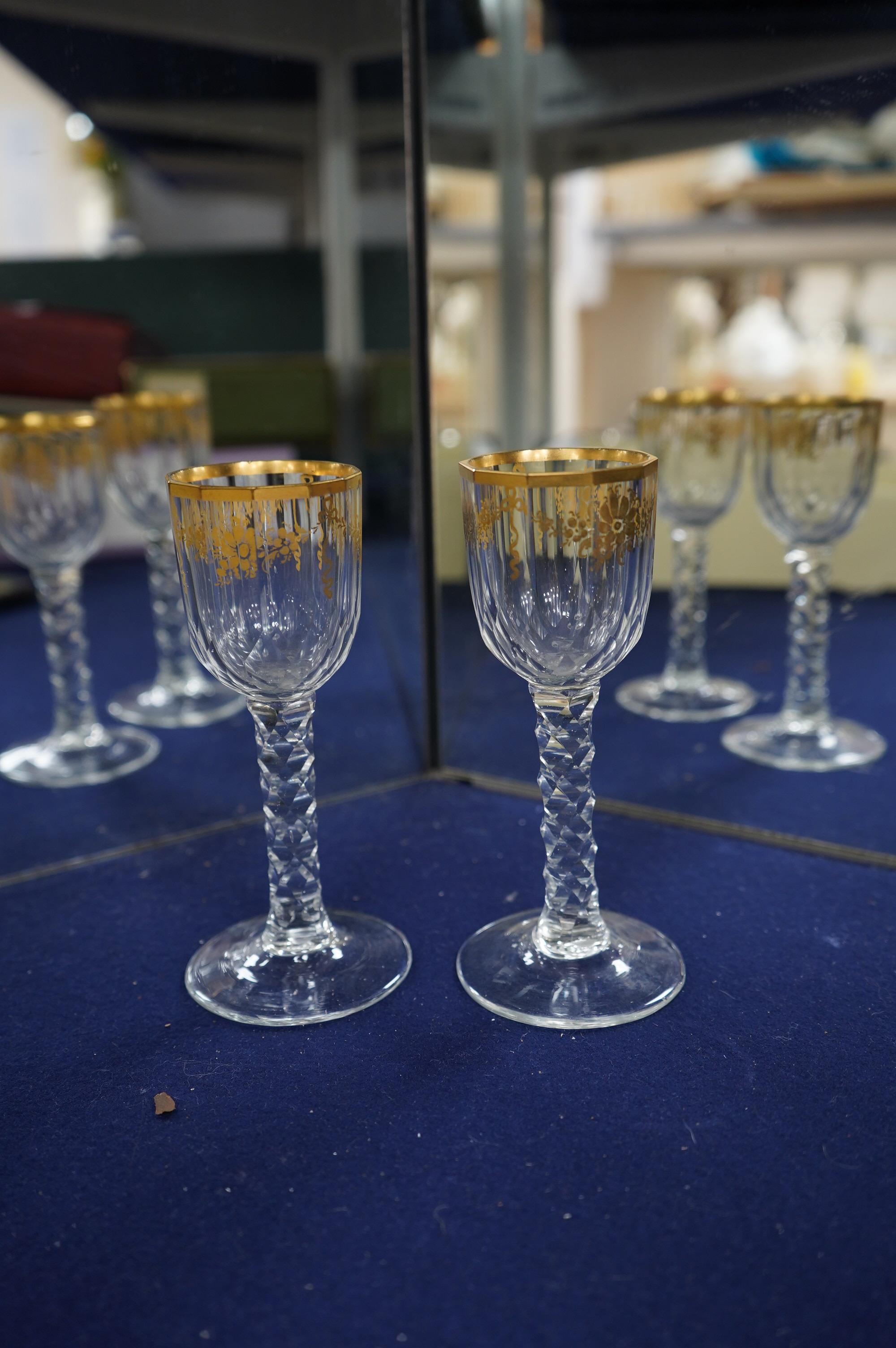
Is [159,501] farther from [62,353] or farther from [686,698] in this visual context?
[686,698]

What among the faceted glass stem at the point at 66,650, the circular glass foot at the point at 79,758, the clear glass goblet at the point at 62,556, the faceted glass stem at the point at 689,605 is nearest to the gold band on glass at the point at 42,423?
the clear glass goblet at the point at 62,556

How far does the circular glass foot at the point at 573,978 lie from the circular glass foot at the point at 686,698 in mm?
234

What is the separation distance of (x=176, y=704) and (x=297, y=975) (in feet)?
1.48

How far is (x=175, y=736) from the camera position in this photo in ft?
3.05

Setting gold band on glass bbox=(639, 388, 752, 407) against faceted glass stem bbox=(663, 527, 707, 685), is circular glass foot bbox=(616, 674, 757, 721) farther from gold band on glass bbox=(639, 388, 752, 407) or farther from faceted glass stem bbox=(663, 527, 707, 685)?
gold band on glass bbox=(639, 388, 752, 407)

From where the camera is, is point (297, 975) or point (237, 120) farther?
point (237, 120)

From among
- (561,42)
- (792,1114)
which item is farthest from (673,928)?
(561,42)

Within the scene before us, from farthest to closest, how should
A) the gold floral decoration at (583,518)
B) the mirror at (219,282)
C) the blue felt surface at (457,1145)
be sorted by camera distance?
the mirror at (219,282), the gold floral decoration at (583,518), the blue felt surface at (457,1145)

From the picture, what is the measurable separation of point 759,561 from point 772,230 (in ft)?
0.69

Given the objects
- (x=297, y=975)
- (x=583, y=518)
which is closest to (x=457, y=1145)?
(x=297, y=975)

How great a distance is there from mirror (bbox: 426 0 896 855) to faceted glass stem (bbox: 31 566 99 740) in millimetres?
303

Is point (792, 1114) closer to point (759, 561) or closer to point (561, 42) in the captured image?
point (759, 561)

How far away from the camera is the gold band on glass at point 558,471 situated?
472mm

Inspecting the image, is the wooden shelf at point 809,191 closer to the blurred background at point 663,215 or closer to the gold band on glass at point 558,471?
the blurred background at point 663,215
